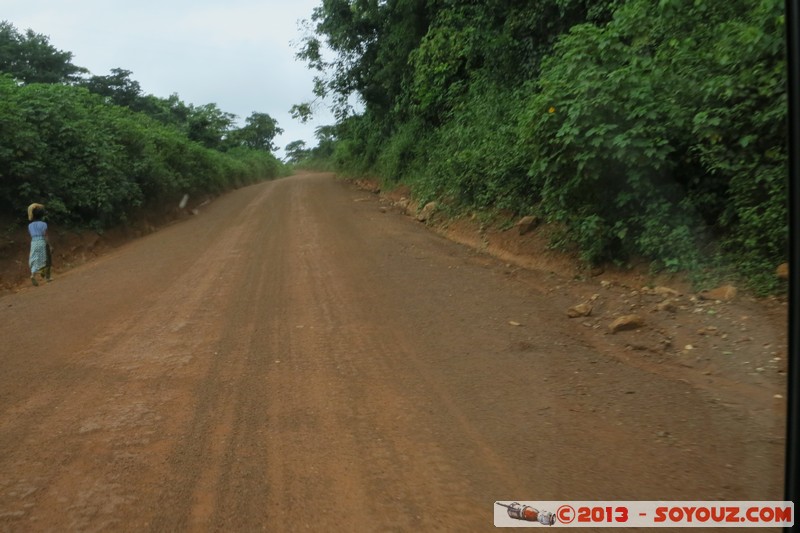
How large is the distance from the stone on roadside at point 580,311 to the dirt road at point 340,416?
0.18 metres

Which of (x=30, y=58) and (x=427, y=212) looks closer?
(x=427, y=212)

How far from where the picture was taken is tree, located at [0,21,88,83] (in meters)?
21.3

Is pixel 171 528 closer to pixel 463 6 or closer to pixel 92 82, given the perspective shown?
pixel 463 6


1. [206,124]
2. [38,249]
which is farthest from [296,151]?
[38,249]

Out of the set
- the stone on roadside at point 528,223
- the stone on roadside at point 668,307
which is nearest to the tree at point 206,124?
the stone on roadside at point 528,223

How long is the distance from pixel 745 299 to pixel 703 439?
2.84 meters

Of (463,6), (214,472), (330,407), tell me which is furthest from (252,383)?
(463,6)

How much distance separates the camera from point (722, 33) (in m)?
7.39

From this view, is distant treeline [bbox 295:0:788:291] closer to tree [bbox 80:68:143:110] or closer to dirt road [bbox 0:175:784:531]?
dirt road [bbox 0:175:784:531]

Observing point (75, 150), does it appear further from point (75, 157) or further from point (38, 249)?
→ point (38, 249)

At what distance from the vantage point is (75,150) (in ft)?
49.6

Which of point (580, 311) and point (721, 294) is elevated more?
point (721, 294)

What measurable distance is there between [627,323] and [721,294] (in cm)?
103

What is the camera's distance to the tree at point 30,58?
837 inches
